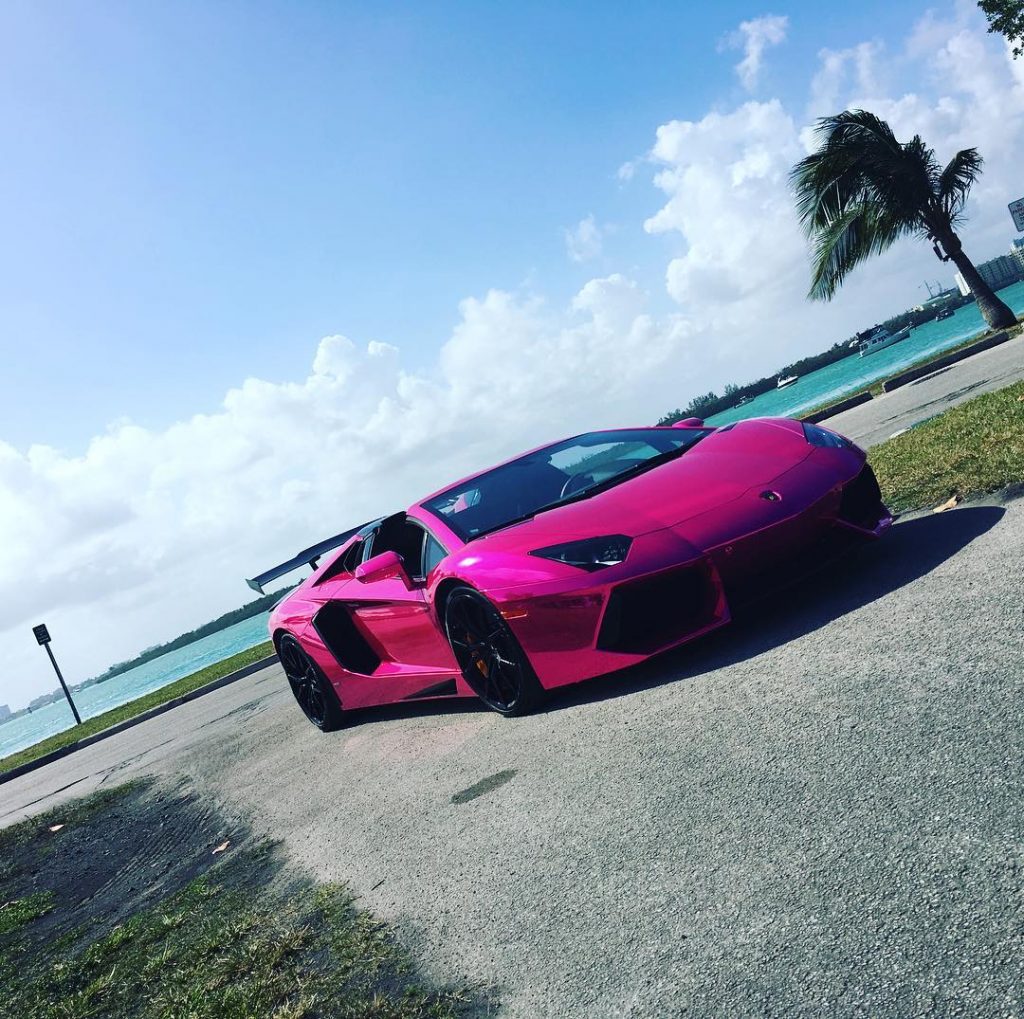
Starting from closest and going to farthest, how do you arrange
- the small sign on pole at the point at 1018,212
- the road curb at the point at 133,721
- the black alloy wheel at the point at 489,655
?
the black alloy wheel at the point at 489,655, the road curb at the point at 133,721, the small sign on pole at the point at 1018,212

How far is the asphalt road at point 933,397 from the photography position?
1012 cm

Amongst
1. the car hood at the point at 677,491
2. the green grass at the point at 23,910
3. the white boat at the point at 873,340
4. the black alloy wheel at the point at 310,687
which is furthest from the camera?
the white boat at the point at 873,340

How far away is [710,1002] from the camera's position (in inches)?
62.5

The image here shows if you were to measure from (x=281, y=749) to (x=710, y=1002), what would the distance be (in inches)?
192

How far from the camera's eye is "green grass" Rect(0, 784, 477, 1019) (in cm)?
213

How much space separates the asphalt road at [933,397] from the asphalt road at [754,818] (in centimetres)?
630

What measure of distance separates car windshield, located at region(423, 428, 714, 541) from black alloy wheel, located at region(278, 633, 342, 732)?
1.60m

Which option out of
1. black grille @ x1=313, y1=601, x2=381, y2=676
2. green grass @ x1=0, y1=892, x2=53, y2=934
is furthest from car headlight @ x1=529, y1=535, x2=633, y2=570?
green grass @ x1=0, y1=892, x2=53, y2=934

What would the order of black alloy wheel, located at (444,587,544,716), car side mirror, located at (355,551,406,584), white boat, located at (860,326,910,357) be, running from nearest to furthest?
black alloy wheel, located at (444,587,544,716) → car side mirror, located at (355,551,406,584) → white boat, located at (860,326,910,357)

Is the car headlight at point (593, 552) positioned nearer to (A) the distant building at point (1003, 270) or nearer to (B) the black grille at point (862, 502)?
(B) the black grille at point (862, 502)

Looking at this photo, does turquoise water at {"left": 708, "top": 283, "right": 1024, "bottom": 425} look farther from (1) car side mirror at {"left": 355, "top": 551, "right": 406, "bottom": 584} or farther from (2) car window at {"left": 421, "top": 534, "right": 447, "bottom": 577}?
(1) car side mirror at {"left": 355, "top": 551, "right": 406, "bottom": 584}

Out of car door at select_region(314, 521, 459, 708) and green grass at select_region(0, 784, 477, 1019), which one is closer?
green grass at select_region(0, 784, 477, 1019)

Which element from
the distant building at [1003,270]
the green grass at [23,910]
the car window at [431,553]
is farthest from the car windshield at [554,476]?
the distant building at [1003,270]

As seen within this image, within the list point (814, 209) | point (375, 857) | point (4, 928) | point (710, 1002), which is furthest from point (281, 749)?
point (814, 209)
